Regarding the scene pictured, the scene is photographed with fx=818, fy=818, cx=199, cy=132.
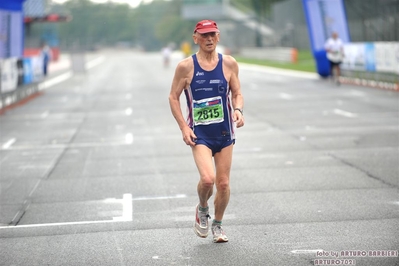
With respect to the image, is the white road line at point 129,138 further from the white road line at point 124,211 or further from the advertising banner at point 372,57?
the advertising banner at point 372,57

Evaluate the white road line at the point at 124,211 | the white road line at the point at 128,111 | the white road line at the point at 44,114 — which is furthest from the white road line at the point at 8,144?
the white road line at the point at 124,211

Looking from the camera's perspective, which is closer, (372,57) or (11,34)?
(372,57)

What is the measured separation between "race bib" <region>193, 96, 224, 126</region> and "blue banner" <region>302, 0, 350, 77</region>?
2744 cm

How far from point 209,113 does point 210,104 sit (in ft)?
0.28

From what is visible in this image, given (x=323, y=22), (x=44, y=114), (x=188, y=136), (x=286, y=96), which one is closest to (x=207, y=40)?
(x=188, y=136)

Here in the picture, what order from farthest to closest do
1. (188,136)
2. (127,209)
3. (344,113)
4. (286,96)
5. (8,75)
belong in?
(286,96) < (8,75) < (344,113) < (127,209) < (188,136)

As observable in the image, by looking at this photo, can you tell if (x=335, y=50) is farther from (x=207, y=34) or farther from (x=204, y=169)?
(x=204, y=169)

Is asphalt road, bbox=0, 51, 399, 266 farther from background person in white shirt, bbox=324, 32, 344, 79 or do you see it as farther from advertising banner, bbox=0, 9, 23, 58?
advertising banner, bbox=0, 9, 23, 58

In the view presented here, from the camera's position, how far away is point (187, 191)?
1060cm

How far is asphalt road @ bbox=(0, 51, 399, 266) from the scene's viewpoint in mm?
7324

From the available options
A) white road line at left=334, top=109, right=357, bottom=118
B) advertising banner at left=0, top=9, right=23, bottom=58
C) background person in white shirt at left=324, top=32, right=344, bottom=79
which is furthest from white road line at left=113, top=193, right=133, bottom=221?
advertising banner at left=0, top=9, right=23, bottom=58

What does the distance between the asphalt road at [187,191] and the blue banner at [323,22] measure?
13.0m

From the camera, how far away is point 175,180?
37.9 ft

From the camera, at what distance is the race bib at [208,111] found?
7516 mm
